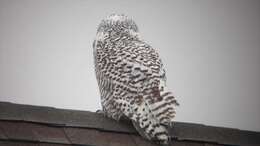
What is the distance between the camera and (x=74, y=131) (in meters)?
3.71

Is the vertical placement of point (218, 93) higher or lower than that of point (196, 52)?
lower

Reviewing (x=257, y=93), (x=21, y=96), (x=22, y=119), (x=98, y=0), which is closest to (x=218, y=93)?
(x=257, y=93)

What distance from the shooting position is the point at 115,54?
4281mm

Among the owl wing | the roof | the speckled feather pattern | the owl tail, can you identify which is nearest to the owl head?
the speckled feather pattern

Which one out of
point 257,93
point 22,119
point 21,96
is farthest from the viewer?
point 257,93

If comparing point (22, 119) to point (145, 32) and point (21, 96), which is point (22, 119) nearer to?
point (21, 96)

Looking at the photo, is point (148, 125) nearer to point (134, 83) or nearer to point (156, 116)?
point (156, 116)

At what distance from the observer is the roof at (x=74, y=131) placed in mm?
3584

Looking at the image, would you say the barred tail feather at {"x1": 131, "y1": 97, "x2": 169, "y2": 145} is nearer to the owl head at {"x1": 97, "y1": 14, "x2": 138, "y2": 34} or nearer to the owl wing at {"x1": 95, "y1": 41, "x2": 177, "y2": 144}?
the owl wing at {"x1": 95, "y1": 41, "x2": 177, "y2": 144}

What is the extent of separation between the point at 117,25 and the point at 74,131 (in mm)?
1377

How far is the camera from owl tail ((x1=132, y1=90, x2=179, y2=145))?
12.1 feet

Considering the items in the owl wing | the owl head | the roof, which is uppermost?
the owl head

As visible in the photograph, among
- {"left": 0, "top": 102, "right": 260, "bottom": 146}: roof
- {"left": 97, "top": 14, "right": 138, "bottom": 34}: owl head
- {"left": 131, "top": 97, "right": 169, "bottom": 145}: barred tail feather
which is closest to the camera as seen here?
{"left": 0, "top": 102, "right": 260, "bottom": 146}: roof

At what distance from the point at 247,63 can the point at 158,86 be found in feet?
13.1
